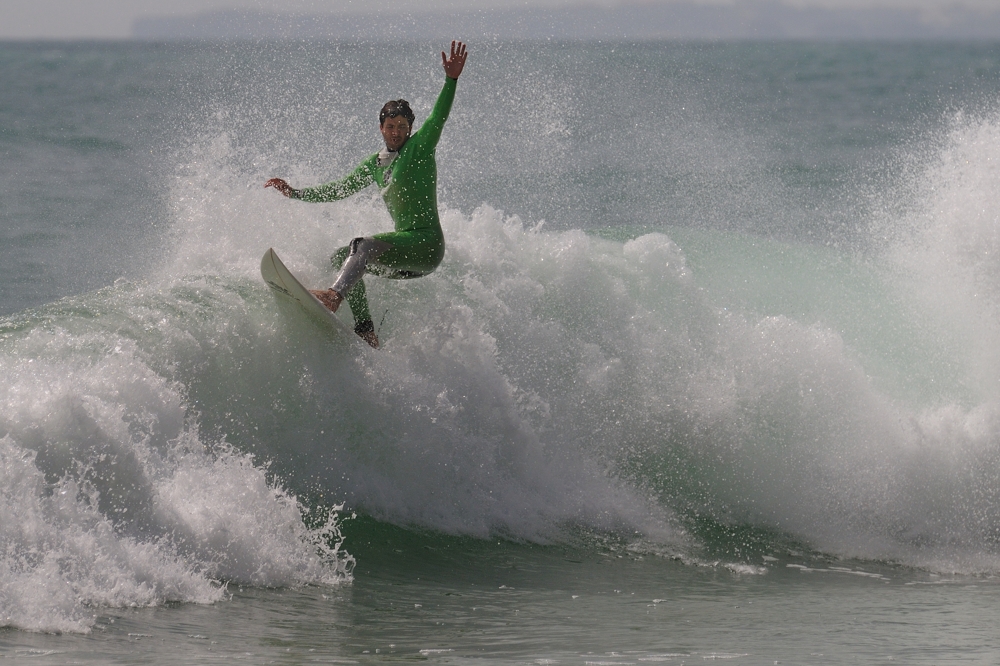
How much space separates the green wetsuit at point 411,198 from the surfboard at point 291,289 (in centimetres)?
21

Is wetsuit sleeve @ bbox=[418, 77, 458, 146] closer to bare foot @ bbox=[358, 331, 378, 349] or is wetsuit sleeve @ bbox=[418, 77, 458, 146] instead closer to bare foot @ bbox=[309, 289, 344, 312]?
bare foot @ bbox=[309, 289, 344, 312]

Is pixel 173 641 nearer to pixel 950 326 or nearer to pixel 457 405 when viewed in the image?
pixel 457 405

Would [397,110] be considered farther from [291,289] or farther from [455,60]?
[291,289]

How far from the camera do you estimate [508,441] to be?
7660mm

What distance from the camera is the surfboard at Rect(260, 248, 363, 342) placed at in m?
6.79

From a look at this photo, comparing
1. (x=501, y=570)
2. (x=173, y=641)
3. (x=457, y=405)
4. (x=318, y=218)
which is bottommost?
(x=173, y=641)

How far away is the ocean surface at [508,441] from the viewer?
5324 mm

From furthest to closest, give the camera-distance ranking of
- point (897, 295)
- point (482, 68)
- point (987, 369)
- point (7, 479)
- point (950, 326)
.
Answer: point (482, 68)
point (897, 295)
point (950, 326)
point (987, 369)
point (7, 479)

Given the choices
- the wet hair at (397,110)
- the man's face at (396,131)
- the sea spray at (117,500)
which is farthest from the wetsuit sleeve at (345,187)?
the sea spray at (117,500)

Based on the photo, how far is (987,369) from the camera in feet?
31.2

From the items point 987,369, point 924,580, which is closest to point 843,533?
point 924,580

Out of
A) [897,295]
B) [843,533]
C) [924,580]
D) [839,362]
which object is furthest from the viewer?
[897,295]

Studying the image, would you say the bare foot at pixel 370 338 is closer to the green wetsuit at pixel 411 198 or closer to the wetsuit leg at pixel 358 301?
the wetsuit leg at pixel 358 301

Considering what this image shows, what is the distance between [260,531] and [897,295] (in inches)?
278
